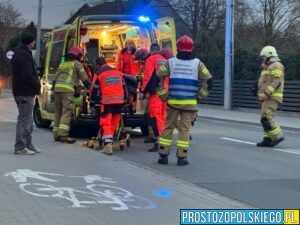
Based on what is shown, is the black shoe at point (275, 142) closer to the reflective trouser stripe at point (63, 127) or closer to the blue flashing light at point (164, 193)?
the reflective trouser stripe at point (63, 127)

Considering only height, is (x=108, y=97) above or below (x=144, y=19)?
below

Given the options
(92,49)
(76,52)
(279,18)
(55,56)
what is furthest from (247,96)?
(279,18)

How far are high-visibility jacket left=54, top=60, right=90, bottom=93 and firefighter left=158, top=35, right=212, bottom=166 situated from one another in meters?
2.67

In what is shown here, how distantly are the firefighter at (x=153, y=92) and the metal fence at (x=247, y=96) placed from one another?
12.3 meters

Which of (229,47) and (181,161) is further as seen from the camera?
(229,47)

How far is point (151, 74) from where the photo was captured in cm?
1131

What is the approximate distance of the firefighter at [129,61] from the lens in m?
13.8

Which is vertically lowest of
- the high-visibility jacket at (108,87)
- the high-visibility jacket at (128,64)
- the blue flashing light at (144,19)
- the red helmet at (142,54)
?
the high-visibility jacket at (108,87)

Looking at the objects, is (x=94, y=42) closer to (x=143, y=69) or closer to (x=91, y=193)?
(x=143, y=69)

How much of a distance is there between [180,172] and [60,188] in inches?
89.3

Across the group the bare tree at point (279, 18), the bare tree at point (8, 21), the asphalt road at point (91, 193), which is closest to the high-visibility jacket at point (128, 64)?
the asphalt road at point (91, 193)

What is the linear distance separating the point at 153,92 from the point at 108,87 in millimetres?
888

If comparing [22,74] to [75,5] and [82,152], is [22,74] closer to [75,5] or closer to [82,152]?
[82,152]

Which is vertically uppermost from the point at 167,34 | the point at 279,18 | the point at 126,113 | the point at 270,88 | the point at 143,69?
the point at 279,18
